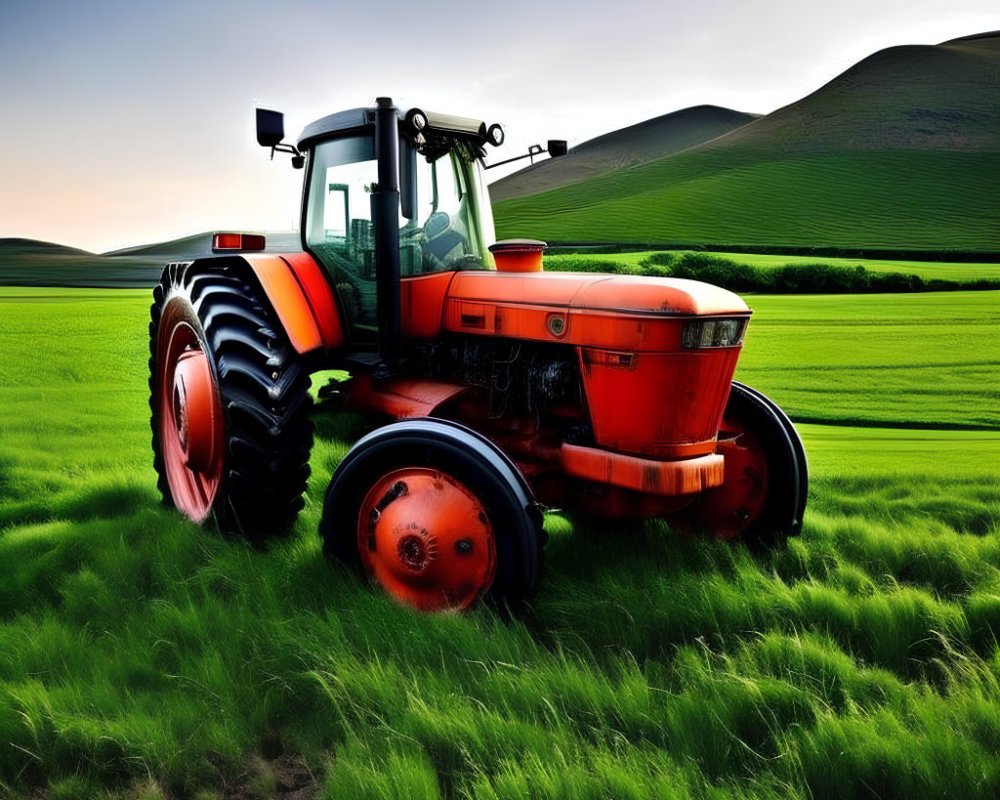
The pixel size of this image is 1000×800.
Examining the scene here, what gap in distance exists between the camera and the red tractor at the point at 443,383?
314 cm

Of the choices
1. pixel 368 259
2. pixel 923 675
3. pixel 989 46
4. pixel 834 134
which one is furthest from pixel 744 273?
pixel 989 46

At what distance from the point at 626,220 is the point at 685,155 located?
21.5 m

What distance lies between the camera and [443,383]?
13.6 feet

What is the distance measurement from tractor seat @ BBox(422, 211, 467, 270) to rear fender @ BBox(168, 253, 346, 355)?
2.20ft

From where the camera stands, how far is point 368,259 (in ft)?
13.9

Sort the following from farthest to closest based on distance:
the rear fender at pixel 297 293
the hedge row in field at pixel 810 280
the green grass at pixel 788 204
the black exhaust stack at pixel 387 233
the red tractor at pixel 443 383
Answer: the green grass at pixel 788 204 < the hedge row in field at pixel 810 280 < the rear fender at pixel 297 293 < the black exhaust stack at pixel 387 233 < the red tractor at pixel 443 383

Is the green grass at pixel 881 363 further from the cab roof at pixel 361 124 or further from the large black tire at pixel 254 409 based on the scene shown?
the large black tire at pixel 254 409

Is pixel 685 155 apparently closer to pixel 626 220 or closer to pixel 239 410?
pixel 626 220

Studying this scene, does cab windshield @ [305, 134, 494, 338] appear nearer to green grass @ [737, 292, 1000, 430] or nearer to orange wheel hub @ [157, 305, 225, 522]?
orange wheel hub @ [157, 305, 225, 522]

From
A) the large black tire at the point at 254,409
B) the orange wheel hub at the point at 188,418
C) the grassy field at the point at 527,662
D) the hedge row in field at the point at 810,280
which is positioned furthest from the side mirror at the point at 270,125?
the hedge row in field at the point at 810,280

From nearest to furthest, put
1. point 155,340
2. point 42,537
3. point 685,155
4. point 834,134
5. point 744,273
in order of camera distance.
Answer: point 42,537 < point 155,340 < point 744,273 < point 834,134 < point 685,155

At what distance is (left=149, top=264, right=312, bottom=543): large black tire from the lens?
373 cm

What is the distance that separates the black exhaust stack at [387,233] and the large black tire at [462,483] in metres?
0.78

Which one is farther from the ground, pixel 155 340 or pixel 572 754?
pixel 155 340
